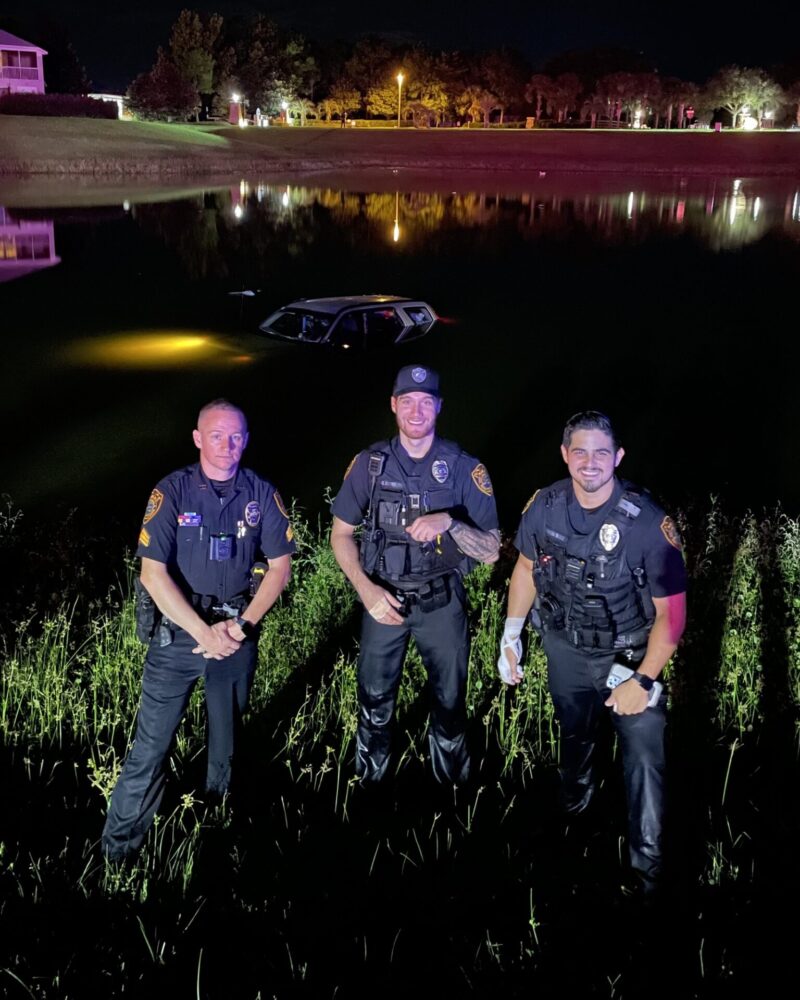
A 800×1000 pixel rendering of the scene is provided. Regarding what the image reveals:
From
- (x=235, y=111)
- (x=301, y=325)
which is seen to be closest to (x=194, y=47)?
(x=235, y=111)

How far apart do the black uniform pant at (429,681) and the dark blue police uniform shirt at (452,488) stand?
1.15ft

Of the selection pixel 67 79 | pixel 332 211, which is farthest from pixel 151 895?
pixel 67 79

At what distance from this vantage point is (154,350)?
19188 millimetres

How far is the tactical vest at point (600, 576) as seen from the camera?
3949 mm

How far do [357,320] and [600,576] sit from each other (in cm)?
1193

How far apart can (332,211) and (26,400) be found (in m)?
35.0

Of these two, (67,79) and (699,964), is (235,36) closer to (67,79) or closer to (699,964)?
(67,79)

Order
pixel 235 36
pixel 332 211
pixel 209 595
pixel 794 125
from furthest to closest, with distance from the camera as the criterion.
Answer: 1. pixel 794 125
2. pixel 235 36
3. pixel 332 211
4. pixel 209 595

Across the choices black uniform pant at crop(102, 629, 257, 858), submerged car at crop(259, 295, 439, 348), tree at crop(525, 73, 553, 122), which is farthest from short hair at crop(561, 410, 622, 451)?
Result: tree at crop(525, 73, 553, 122)

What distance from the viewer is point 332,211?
1861 inches

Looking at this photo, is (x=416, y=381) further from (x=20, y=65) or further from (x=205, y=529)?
(x=20, y=65)

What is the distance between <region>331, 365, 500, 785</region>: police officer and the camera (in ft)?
14.8

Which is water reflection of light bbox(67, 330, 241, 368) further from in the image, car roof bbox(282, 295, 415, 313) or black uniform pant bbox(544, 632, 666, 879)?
black uniform pant bbox(544, 632, 666, 879)

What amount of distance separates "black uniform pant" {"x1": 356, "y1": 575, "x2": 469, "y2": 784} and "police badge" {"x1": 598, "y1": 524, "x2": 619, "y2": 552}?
0.94 metres
